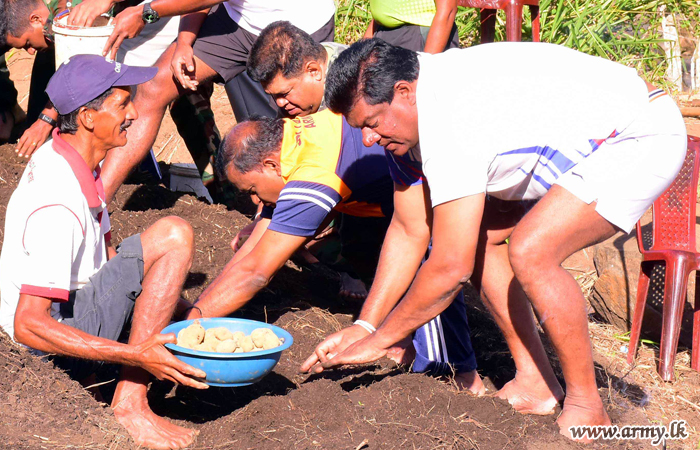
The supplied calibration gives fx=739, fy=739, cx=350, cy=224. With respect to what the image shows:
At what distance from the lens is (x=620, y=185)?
273 cm

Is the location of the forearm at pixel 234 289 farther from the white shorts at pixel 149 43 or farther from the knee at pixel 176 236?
the white shorts at pixel 149 43

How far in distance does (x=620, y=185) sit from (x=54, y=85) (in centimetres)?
226

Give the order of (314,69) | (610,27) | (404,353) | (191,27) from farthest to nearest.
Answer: (610,27) < (191,27) < (314,69) < (404,353)

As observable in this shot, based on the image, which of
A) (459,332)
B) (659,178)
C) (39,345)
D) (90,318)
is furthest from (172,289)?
(659,178)

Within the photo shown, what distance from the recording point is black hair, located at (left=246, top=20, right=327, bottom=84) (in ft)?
12.8

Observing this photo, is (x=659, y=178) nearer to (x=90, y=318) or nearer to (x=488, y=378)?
(x=488, y=378)

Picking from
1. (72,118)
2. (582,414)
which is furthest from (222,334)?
(582,414)

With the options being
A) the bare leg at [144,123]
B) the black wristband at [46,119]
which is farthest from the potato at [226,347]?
the black wristband at [46,119]

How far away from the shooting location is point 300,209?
133 inches

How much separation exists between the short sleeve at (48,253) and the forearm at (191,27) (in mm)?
2398

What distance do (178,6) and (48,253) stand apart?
2.33 meters

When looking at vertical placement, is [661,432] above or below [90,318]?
below

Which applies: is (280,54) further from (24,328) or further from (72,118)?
(24,328)

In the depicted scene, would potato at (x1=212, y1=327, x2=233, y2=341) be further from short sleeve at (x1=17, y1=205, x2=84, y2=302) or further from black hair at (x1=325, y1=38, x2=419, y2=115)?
black hair at (x1=325, y1=38, x2=419, y2=115)
